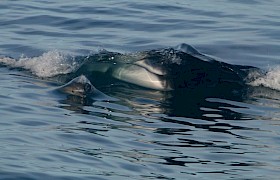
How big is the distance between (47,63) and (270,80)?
12.1 ft

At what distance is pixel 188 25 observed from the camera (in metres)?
22.1

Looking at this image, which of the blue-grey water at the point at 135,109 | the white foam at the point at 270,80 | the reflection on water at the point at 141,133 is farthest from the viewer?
the white foam at the point at 270,80

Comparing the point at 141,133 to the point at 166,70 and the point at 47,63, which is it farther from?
the point at 47,63

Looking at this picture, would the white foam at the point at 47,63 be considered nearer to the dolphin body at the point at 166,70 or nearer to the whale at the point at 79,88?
the dolphin body at the point at 166,70

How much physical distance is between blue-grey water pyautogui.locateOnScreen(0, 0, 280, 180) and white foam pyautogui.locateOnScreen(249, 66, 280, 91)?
28mm

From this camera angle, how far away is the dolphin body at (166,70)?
15688mm

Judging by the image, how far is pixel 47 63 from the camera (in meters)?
17.0

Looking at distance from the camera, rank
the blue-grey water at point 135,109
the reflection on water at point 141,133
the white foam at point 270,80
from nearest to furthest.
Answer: the reflection on water at point 141,133 < the blue-grey water at point 135,109 < the white foam at point 270,80

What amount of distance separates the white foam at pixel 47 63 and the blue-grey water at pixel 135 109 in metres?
0.02

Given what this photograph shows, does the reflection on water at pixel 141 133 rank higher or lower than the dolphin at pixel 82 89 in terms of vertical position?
lower

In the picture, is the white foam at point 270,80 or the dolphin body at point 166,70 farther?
the white foam at point 270,80

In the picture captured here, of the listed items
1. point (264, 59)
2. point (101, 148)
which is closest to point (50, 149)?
point (101, 148)

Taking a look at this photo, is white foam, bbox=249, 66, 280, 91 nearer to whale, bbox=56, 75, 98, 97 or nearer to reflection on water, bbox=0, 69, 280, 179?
reflection on water, bbox=0, 69, 280, 179

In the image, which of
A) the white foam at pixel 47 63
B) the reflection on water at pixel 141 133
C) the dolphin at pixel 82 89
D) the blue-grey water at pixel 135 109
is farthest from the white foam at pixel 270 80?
the white foam at pixel 47 63
